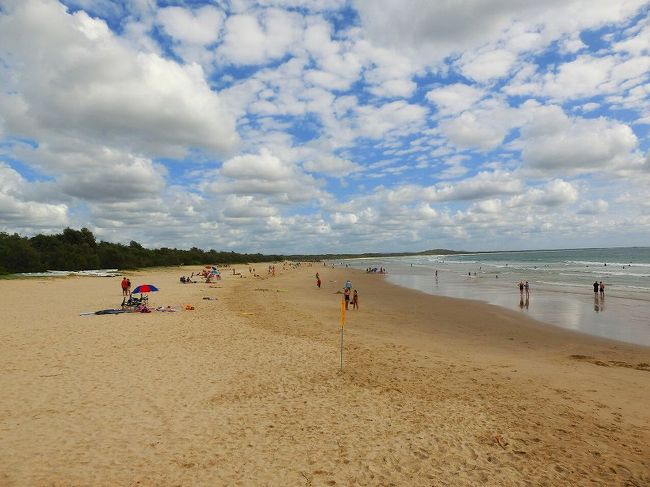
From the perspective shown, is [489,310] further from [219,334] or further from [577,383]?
[219,334]

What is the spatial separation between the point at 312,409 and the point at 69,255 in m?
66.8

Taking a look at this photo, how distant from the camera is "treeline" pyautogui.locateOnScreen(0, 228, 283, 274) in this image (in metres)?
52.9

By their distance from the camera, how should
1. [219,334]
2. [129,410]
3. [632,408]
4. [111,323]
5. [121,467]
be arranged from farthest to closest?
[111,323] → [219,334] → [632,408] → [129,410] → [121,467]

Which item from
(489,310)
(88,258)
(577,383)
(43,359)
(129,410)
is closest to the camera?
(129,410)

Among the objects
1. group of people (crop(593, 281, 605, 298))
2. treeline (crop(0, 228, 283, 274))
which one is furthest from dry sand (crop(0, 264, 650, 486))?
treeline (crop(0, 228, 283, 274))

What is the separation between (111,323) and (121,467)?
13194 mm

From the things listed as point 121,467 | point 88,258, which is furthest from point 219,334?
point 88,258

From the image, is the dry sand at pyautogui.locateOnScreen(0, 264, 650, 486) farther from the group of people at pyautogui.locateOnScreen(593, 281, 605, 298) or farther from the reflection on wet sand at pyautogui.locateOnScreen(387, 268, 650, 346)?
the group of people at pyautogui.locateOnScreen(593, 281, 605, 298)

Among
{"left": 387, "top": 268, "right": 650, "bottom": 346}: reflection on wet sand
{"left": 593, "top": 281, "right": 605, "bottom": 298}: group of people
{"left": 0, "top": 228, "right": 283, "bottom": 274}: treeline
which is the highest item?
{"left": 0, "top": 228, "right": 283, "bottom": 274}: treeline

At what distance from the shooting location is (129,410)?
8.36m

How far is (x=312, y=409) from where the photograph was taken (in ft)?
28.5

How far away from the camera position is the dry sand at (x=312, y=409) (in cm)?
632

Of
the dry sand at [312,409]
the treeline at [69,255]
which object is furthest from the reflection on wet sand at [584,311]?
the treeline at [69,255]

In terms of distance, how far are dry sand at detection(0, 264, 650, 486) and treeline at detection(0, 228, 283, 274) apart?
44880 mm
